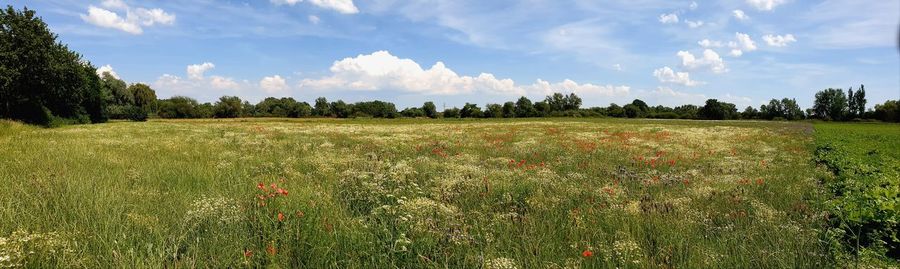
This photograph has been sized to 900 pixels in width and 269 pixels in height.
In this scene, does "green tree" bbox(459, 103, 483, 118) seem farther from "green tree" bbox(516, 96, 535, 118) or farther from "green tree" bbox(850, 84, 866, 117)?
"green tree" bbox(850, 84, 866, 117)

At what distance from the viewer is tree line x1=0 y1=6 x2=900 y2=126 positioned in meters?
44.9

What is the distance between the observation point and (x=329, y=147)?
22234 mm

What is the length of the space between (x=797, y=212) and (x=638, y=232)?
4100 mm

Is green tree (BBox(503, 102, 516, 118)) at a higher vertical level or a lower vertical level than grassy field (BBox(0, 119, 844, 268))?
higher

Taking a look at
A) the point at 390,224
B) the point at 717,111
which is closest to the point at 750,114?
the point at 717,111

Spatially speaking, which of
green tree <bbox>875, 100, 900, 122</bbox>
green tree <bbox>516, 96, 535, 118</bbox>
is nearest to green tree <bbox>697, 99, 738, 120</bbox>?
green tree <bbox>875, 100, 900, 122</bbox>

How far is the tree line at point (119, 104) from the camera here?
44.9m

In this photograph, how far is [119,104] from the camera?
350 ft

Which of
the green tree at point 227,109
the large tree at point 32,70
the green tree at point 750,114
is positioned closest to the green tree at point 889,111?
→ the green tree at point 750,114

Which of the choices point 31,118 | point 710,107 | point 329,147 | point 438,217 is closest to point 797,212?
point 438,217

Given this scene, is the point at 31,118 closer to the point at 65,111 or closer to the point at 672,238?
the point at 65,111

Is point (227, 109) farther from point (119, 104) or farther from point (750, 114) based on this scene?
point (750, 114)

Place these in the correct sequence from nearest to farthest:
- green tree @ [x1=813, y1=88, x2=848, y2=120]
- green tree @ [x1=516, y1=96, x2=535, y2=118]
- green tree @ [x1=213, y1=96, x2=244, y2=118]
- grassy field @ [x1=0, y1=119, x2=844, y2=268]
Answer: grassy field @ [x1=0, y1=119, x2=844, y2=268] → green tree @ [x1=813, y1=88, x2=848, y2=120] → green tree @ [x1=213, y1=96, x2=244, y2=118] → green tree @ [x1=516, y1=96, x2=535, y2=118]

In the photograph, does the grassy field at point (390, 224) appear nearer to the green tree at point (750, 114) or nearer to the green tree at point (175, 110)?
the green tree at point (175, 110)
